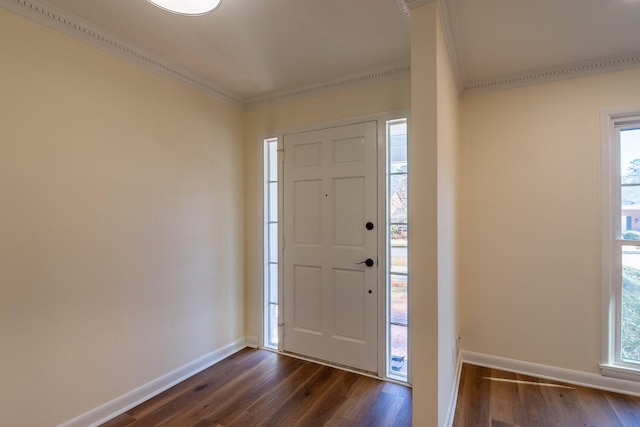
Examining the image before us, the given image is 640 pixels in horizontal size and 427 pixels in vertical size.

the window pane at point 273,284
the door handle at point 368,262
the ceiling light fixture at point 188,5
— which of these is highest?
the ceiling light fixture at point 188,5

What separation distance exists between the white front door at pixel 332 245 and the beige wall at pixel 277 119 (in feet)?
0.48

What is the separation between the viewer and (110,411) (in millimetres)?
1996

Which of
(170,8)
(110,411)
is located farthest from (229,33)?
(110,411)

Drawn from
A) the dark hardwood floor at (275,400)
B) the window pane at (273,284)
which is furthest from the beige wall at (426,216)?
the window pane at (273,284)

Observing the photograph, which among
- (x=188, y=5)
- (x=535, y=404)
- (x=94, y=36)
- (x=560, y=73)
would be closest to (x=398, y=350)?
(x=535, y=404)

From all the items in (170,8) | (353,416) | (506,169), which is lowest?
(353,416)

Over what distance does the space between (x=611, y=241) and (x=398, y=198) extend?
158 cm

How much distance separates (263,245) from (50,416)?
1831mm

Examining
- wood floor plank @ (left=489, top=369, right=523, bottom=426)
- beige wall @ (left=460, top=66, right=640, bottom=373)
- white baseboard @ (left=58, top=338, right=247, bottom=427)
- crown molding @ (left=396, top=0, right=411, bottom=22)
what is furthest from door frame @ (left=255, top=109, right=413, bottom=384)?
beige wall @ (left=460, top=66, right=640, bottom=373)

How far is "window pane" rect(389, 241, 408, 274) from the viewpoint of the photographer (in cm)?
246

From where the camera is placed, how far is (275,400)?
2.19 metres

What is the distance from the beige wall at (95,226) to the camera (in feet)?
5.33

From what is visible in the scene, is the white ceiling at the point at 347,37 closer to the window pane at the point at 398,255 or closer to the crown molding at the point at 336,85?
the crown molding at the point at 336,85

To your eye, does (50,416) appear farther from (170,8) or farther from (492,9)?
(492,9)
